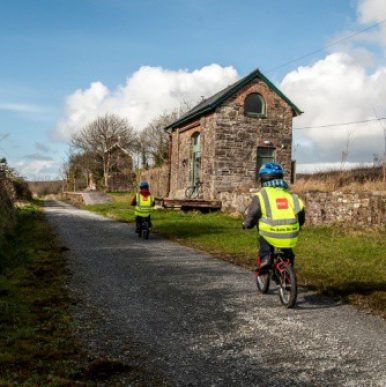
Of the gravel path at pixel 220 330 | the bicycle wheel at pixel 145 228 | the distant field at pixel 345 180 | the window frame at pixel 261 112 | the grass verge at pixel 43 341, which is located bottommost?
the gravel path at pixel 220 330

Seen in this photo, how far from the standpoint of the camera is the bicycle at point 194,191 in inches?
928

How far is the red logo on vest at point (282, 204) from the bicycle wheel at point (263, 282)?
3.53 ft

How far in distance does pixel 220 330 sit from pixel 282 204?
1.89 m

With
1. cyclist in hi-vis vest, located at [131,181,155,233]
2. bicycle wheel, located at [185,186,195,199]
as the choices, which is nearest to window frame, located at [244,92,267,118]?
bicycle wheel, located at [185,186,195,199]

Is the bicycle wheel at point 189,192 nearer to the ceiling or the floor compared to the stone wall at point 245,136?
nearer to the floor

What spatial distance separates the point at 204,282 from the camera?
279 inches

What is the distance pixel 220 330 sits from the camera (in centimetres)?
470

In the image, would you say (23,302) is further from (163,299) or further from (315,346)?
(315,346)

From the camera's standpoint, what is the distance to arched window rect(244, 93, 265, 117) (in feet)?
74.4

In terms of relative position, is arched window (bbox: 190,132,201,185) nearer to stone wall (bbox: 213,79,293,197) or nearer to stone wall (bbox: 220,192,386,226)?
stone wall (bbox: 213,79,293,197)

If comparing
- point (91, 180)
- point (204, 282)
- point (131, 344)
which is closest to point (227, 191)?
point (204, 282)

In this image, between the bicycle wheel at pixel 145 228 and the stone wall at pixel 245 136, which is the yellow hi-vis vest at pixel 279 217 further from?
the stone wall at pixel 245 136

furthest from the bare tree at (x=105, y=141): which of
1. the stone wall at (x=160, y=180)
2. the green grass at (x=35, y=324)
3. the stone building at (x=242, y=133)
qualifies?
the green grass at (x=35, y=324)

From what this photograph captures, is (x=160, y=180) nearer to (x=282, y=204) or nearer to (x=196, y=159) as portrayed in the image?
(x=196, y=159)
